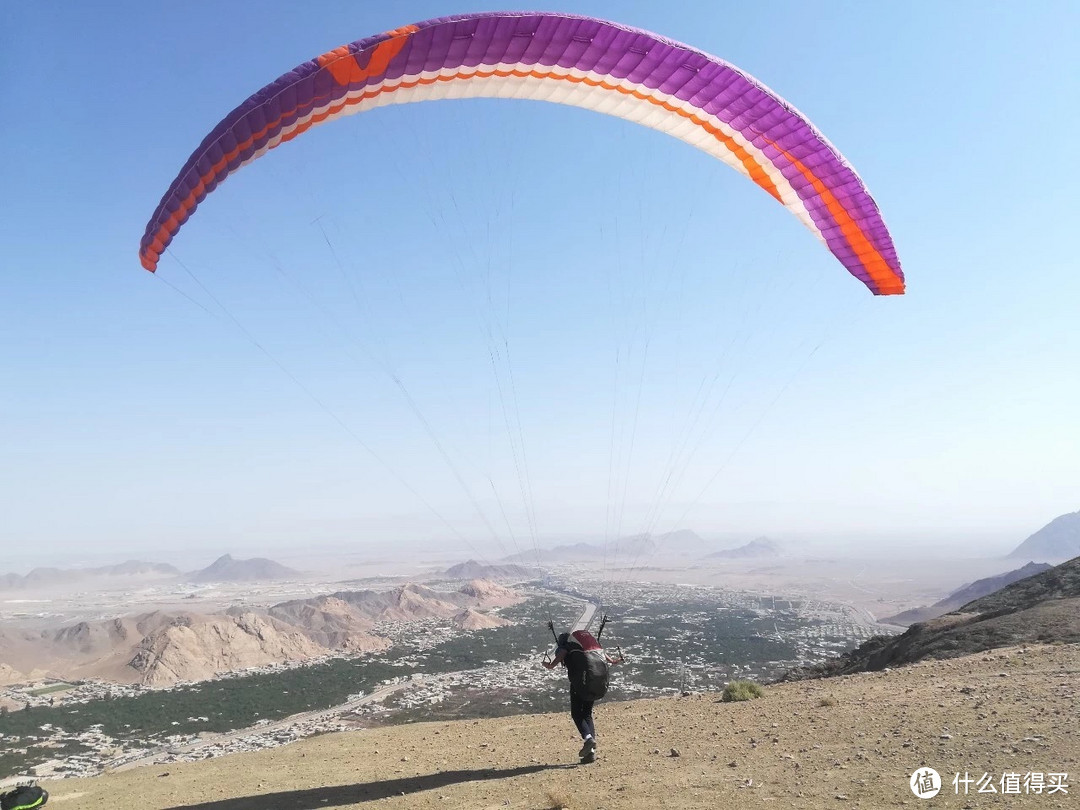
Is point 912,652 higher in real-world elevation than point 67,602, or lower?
higher

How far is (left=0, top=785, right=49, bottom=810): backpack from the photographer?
6.42 meters

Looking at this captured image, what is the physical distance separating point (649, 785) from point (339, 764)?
5693 mm

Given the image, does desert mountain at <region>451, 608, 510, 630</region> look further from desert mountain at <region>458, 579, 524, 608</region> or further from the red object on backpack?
the red object on backpack

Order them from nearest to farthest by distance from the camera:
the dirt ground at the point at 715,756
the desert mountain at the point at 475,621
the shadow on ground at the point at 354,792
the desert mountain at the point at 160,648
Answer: the dirt ground at the point at 715,756 < the shadow on ground at the point at 354,792 < the desert mountain at the point at 160,648 < the desert mountain at the point at 475,621

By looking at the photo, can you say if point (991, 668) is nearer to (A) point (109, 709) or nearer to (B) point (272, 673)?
(A) point (109, 709)

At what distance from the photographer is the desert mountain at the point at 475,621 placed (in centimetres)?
7638

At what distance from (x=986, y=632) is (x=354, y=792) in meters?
16.2

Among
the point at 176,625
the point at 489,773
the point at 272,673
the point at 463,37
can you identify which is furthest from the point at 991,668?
the point at 176,625

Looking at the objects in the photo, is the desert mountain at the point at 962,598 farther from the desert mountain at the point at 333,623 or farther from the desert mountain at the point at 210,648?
the desert mountain at the point at 210,648

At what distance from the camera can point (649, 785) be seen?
618 cm

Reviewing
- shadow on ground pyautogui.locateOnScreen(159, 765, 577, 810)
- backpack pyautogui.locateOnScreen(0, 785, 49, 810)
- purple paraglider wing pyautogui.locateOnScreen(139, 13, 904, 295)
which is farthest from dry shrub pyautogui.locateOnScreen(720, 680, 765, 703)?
backpack pyautogui.locateOnScreen(0, 785, 49, 810)

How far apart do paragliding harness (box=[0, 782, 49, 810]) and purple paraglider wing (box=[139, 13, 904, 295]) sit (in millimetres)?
8445

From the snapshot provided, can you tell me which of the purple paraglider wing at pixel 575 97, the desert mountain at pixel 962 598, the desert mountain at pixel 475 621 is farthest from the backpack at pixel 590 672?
the desert mountain at pixel 962 598

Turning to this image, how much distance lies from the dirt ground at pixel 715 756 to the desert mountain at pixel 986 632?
10.8ft
